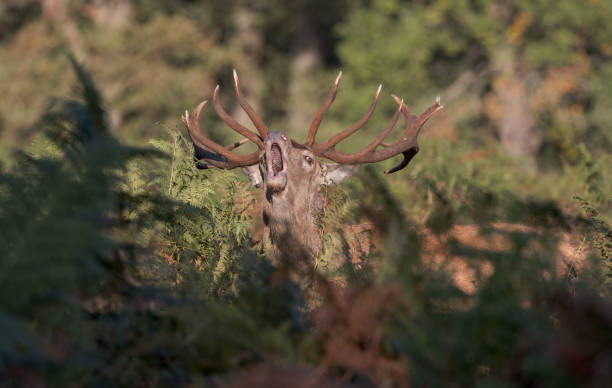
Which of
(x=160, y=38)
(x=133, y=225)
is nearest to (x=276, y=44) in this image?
(x=160, y=38)

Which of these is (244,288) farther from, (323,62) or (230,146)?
Result: (323,62)

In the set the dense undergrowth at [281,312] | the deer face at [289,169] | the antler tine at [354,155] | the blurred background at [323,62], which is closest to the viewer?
the dense undergrowth at [281,312]

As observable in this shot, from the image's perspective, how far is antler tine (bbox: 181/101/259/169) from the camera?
769 centimetres

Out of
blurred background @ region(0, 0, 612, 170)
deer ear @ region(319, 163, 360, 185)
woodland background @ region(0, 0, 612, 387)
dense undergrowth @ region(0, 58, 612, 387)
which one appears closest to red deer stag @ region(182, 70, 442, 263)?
deer ear @ region(319, 163, 360, 185)

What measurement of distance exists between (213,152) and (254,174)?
1.49 ft

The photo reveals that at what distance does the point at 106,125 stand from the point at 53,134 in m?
0.22

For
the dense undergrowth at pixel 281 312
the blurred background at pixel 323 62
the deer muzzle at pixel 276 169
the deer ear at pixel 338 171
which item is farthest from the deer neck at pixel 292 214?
the blurred background at pixel 323 62

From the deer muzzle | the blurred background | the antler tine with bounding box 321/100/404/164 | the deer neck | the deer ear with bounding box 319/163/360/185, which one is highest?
the blurred background

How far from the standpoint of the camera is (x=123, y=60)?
28109 millimetres

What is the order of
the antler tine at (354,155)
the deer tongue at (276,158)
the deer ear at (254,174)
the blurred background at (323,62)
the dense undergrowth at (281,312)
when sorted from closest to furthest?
1. the dense undergrowth at (281,312)
2. the deer tongue at (276,158)
3. the antler tine at (354,155)
4. the deer ear at (254,174)
5. the blurred background at (323,62)

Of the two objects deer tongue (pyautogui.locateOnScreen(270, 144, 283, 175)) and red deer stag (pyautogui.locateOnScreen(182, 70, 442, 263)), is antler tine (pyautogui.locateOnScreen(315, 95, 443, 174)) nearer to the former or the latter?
red deer stag (pyautogui.locateOnScreen(182, 70, 442, 263))

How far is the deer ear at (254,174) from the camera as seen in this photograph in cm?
782

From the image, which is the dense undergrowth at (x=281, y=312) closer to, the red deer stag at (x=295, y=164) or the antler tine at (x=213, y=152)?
the red deer stag at (x=295, y=164)

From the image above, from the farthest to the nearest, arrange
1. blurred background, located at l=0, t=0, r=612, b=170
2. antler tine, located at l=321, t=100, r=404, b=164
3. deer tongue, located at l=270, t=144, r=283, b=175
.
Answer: blurred background, located at l=0, t=0, r=612, b=170 < antler tine, located at l=321, t=100, r=404, b=164 < deer tongue, located at l=270, t=144, r=283, b=175
